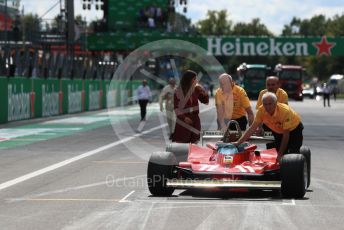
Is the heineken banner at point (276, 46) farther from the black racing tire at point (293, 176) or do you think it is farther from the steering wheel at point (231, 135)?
the black racing tire at point (293, 176)

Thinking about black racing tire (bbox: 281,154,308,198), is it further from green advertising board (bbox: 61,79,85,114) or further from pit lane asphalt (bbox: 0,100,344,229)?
green advertising board (bbox: 61,79,85,114)

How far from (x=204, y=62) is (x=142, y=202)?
12.7 feet

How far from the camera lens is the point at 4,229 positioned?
9.91m

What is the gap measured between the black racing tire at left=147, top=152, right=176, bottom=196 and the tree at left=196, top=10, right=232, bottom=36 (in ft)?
513

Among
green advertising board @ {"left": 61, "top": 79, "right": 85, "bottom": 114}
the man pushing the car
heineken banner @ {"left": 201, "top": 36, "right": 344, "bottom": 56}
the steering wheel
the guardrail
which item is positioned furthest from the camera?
heineken banner @ {"left": 201, "top": 36, "right": 344, "bottom": 56}

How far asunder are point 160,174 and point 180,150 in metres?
1.09

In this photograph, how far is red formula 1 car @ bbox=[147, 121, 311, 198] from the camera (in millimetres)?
12578

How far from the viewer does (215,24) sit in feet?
566

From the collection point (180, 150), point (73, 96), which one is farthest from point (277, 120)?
point (73, 96)

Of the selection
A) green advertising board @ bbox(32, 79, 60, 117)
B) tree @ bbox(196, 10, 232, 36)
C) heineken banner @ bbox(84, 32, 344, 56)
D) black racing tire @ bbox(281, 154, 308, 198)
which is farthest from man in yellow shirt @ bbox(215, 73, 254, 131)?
tree @ bbox(196, 10, 232, 36)

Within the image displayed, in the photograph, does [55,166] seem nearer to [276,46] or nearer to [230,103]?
[230,103]

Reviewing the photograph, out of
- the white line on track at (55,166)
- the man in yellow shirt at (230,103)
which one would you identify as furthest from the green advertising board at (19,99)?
the man in yellow shirt at (230,103)

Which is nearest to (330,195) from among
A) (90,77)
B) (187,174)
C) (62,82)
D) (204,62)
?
(187,174)

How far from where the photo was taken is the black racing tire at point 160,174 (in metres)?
12.9
